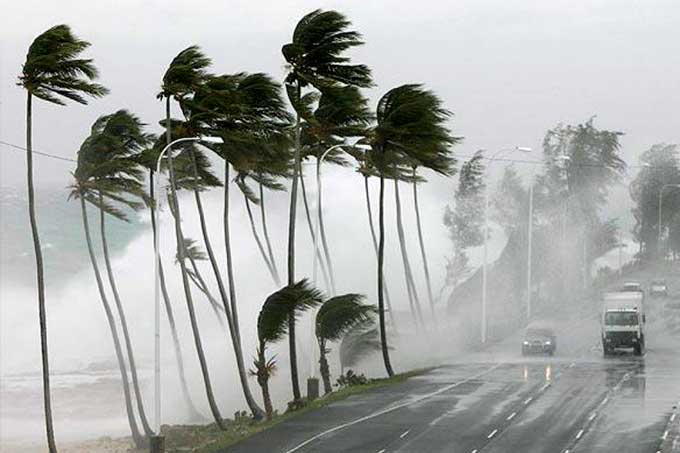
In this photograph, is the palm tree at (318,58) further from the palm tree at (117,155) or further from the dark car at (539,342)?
the dark car at (539,342)

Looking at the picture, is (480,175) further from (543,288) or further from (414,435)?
(414,435)

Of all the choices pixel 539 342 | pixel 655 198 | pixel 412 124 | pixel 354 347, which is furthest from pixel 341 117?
pixel 655 198

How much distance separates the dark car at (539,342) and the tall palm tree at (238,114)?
85.0 ft

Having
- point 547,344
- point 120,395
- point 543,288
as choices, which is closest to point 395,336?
point 547,344

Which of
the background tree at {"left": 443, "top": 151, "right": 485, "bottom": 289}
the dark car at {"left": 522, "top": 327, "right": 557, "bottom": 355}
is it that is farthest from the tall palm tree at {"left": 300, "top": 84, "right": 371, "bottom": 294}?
the background tree at {"left": 443, "top": 151, "right": 485, "bottom": 289}

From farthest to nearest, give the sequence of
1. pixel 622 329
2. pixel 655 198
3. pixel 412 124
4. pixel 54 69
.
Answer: pixel 655 198 → pixel 622 329 → pixel 412 124 → pixel 54 69

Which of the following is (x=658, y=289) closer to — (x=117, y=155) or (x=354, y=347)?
(x=354, y=347)

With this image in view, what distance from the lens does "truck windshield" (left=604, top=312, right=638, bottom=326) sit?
77.2 meters

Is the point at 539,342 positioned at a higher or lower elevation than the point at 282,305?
lower

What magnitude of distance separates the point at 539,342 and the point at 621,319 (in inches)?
197

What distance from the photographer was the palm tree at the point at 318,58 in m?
56.2

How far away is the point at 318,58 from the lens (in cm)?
5719

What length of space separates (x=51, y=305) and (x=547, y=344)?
9051 centimetres

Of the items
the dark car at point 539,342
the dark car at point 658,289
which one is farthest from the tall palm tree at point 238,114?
the dark car at point 658,289
